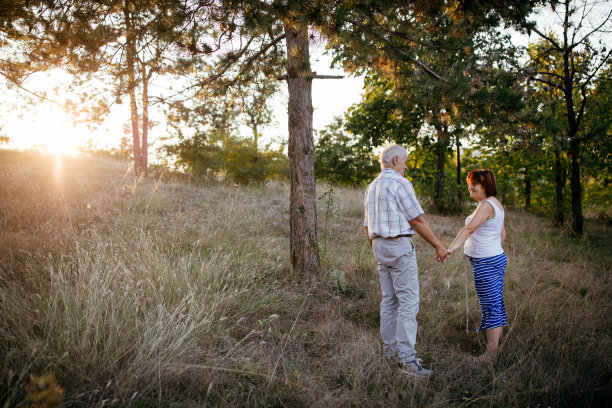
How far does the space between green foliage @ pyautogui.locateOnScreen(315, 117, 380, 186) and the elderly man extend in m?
16.1

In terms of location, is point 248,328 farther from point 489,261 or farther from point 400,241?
point 489,261

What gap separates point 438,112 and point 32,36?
18.2 ft

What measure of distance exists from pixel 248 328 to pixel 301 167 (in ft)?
7.17

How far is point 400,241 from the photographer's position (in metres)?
2.71

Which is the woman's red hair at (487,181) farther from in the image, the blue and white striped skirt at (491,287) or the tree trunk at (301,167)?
the tree trunk at (301,167)

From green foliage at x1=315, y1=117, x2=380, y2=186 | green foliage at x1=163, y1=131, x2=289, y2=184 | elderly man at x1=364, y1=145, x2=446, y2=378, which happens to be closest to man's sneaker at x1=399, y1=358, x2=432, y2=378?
elderly man at x1=364, y1=145, x2=446, y2=378

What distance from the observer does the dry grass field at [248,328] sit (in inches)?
82.5

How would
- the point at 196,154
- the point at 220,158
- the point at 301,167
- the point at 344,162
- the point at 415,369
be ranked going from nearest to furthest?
the point at 415,369, the point at 301,167, the point at 196,154, the point at 220,158, the point at 344,162

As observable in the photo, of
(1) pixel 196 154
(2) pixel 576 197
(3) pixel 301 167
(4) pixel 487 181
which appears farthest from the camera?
(1) pixel 196 154

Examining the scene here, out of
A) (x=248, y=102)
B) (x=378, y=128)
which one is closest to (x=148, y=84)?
(x=248, y=102)

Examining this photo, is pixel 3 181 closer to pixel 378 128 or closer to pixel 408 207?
pixel 408 207

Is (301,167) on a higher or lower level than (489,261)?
higher

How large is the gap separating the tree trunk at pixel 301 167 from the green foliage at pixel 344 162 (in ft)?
48.0

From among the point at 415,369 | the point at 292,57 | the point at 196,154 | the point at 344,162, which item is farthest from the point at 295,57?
the point at 344,162
